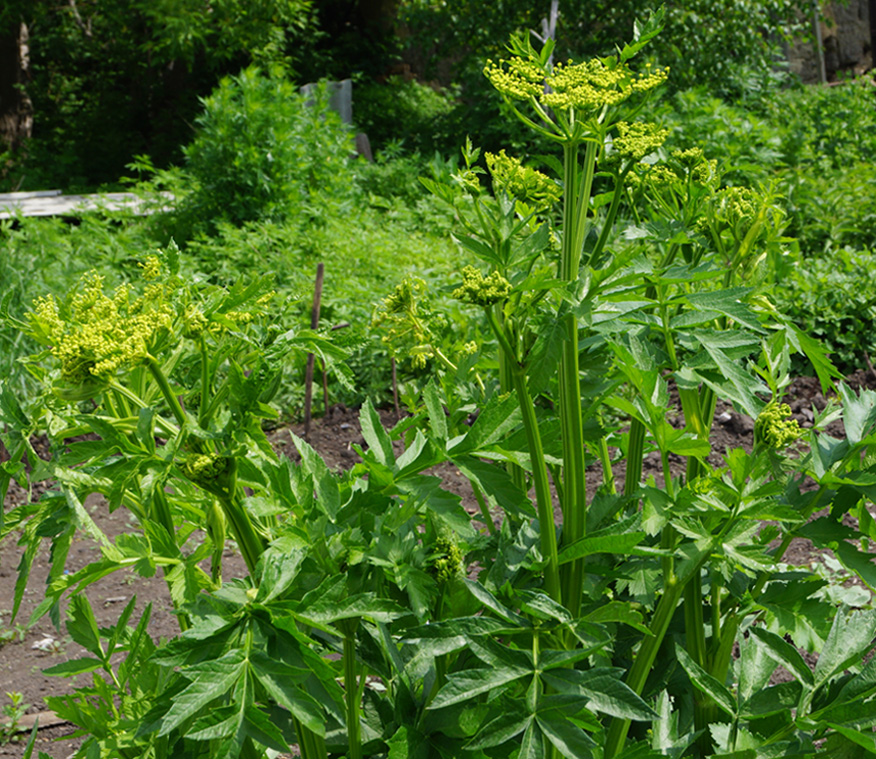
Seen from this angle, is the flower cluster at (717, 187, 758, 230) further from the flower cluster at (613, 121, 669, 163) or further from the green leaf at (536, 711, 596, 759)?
the green leaf at (536, 711, 596, 759)

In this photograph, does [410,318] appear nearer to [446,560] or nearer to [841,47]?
[446,560]

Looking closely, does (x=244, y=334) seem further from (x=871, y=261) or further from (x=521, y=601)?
(x=871, y=261)

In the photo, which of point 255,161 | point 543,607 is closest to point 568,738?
point 543,607

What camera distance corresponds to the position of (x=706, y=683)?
127cm

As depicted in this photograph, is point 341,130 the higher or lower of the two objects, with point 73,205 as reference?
higher

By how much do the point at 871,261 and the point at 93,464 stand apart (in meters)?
5.33

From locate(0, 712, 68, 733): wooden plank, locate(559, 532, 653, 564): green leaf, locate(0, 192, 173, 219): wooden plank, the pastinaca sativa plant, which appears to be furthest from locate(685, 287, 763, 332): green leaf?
locate(0, 192, 173, 219): wooden plank

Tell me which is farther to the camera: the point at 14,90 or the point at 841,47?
the point at 841,47

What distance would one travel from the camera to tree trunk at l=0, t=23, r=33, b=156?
1347cm

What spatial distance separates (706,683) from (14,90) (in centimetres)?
1515

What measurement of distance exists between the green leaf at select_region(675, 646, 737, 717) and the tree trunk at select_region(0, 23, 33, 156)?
48.6 ft

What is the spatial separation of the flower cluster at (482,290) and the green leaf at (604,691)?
1.58 ft

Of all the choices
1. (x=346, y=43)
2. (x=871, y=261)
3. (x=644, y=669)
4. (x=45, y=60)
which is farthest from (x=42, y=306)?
(x=45, y=60)

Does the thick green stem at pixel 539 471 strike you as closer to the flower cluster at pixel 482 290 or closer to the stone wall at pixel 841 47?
the flower cluster at pixel 482 290
